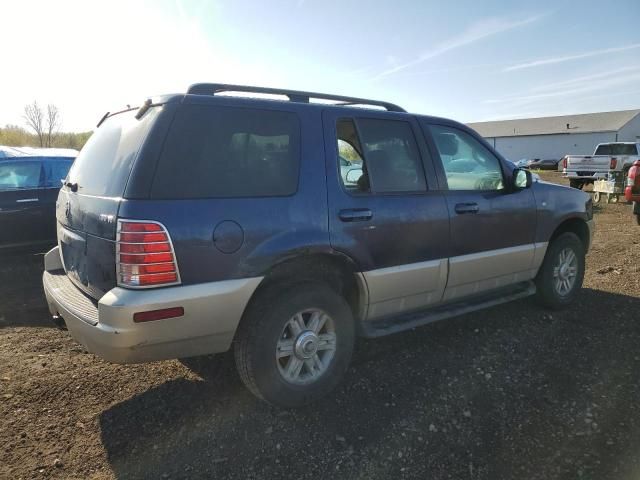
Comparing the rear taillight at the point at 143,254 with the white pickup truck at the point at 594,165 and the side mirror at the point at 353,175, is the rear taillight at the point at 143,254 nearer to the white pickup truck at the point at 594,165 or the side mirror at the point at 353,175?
the side mirror at the point at 353,175

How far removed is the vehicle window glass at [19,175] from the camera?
677 cm

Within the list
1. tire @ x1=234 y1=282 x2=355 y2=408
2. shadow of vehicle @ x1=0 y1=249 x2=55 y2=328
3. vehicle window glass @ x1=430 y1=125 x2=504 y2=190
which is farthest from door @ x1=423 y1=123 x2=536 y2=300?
shadow of vehicle @ x1=0 y1=249 x2=55 y2=328

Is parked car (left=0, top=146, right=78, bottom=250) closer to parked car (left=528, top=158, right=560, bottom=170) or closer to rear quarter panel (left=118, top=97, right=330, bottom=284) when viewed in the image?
rear quarter panel (left=118, top=97, right=330, bottom=284)

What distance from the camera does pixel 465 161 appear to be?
4.10 meters

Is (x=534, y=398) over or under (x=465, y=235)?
under

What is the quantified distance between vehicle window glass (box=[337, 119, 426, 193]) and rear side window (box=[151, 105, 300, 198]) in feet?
1.52

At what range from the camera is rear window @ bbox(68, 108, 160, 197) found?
2.65 metres

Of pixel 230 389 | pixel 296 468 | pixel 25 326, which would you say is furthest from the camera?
pixel 25 326

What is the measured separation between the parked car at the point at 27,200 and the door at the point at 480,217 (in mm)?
5841

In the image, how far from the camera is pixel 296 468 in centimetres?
254

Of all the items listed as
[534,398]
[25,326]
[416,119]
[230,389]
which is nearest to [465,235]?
[416,119]

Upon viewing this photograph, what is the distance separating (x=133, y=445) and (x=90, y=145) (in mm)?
2106

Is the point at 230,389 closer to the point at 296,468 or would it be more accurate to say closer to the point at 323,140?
the point at 296,468

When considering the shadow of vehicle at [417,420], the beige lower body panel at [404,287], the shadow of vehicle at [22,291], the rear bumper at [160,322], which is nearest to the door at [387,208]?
the beige lower body panel at [404,287]
